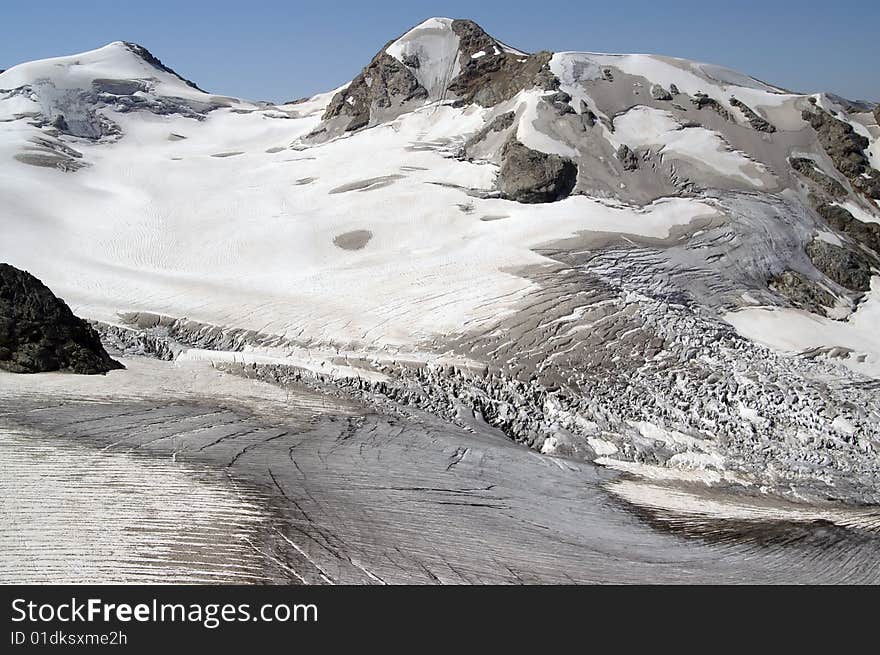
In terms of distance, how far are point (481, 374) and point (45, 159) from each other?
27.5 m

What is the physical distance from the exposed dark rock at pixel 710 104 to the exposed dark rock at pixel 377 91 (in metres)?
14.3

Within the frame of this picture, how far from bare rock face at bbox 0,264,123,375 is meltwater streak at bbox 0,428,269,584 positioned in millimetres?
3160

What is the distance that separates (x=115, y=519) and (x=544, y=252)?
14.6 metres

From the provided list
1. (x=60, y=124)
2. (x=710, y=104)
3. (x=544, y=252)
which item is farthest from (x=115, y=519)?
(x=60, y=124)

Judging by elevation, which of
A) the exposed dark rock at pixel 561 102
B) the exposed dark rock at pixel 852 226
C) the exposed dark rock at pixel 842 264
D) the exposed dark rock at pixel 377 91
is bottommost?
the exposed dark rock at pixel 842 264

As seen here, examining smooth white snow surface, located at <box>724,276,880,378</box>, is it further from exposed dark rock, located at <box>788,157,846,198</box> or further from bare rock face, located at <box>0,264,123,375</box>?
bare rock face, located at <box>0,264,123,375</box>

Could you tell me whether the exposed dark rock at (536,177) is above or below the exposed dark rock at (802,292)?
above

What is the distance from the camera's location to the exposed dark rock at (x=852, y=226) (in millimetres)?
23219

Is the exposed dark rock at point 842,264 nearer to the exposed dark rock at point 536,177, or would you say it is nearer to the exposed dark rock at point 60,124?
the exposed dark rock at point 536,177

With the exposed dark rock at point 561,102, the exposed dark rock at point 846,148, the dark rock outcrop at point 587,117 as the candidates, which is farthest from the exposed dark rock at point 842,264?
the exposed dark rock at point 561,102

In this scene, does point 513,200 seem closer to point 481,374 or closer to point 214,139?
point 481,374

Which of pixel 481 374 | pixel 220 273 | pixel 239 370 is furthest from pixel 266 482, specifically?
pixel 220 273

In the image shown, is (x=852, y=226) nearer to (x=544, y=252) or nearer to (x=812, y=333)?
(x=812, y=333)

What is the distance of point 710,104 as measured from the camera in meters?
26.5
